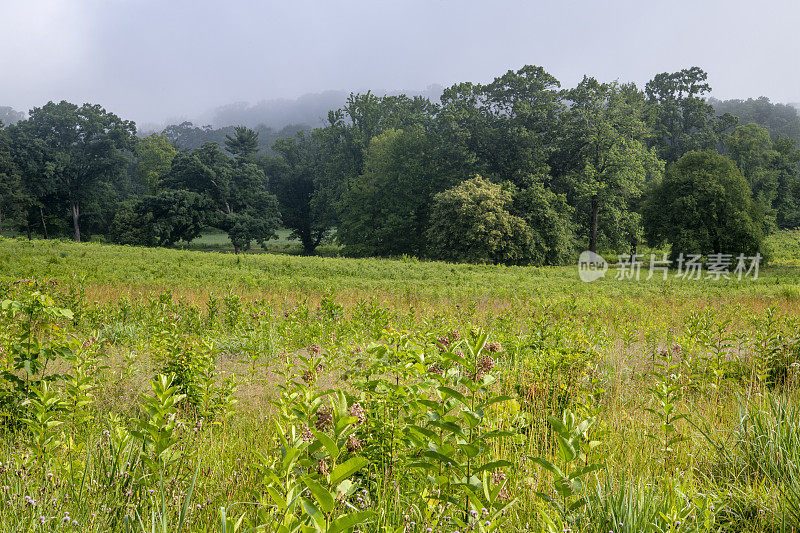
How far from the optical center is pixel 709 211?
28094 millimetres

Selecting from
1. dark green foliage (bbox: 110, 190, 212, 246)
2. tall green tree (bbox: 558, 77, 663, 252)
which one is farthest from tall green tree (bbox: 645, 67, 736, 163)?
dark green foliage (bbox: 110, 190, 212, 246)

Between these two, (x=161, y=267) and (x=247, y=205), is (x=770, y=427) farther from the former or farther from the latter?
(x=247, y=205)

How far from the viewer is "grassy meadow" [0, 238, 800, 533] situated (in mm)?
1979

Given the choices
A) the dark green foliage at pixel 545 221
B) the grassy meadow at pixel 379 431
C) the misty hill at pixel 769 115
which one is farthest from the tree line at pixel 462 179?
Answer: the misty hill at pixel 769 115

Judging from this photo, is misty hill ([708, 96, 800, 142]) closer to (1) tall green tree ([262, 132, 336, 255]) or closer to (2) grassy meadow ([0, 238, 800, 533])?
(1) tall green tree ([262, 132, 336, 255])

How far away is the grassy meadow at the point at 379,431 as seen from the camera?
1979mm

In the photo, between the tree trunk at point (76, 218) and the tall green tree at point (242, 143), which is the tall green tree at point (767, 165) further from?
the tree trunk at point (76, 218)

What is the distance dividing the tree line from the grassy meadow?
22.6 metres

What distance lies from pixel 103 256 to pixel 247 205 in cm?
2056

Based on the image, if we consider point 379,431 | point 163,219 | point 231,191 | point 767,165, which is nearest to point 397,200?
point 231,191

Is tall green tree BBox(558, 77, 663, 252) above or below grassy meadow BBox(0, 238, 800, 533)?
above

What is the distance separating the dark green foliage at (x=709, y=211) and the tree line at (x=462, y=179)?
0.09 m

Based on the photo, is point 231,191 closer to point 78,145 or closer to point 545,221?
point 78,145

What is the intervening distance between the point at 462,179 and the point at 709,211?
1546 centimetres
